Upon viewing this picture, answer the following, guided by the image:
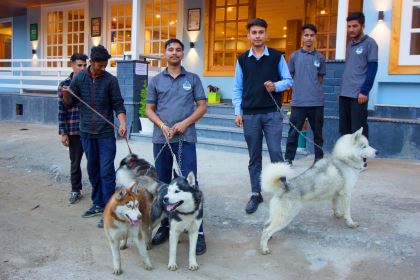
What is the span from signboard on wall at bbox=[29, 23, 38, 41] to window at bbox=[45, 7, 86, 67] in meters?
0.42

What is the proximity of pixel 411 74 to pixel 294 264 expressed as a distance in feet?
18.8

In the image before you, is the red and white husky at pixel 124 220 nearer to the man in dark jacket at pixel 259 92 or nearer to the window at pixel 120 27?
the man in dark jacket at pixel 259 92

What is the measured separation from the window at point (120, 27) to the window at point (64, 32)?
→ 121cm

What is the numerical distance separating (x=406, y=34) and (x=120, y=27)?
8805 mm

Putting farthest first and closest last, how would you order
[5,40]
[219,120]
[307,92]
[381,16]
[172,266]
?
[5,40] < [219,120] < [381,16] < [307,92] < [172,266]

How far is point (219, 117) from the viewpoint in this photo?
9305 mm

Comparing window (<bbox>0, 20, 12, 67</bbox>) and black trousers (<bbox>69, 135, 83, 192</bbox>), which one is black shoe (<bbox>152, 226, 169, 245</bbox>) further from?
window (<bbox>0, 20, 12, 67</bbox>)

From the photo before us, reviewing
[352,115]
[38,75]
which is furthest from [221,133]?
[38,75]

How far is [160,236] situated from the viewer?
14.0 ft

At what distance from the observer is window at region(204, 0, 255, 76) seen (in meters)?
11.5

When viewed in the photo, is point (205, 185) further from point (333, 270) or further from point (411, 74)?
point (411, 74)

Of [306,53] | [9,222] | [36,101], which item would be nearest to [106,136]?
[9,222]

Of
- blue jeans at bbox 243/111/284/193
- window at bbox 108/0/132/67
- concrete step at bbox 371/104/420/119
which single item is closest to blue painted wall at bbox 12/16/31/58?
window at bbox 108/0/132/67

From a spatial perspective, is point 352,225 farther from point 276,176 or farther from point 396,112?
point 396,112
